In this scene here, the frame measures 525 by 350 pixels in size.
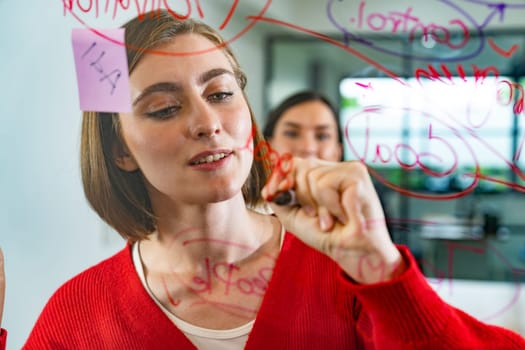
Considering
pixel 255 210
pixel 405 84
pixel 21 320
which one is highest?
pixel 405 84

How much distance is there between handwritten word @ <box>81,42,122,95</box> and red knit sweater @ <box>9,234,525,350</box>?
0.15m

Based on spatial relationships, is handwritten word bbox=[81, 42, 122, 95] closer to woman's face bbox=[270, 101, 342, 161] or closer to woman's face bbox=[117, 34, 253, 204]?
woman's face bbox=[117, 34, 253, 204]

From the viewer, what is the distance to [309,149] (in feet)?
1.73

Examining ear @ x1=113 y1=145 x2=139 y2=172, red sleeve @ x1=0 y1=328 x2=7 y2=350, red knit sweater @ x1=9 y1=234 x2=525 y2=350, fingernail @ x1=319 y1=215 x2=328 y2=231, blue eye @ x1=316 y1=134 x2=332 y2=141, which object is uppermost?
blue eye @ x1=316 y1=134 x2=332 y2=141

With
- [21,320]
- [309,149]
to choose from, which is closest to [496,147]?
[309,149]

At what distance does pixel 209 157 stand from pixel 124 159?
0.08 meters

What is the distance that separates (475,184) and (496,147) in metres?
0.04

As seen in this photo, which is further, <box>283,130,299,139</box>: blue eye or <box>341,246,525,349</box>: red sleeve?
<box>283,130,299,139</box>: blue eye

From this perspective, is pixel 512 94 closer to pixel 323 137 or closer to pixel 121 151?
pixel 323 137

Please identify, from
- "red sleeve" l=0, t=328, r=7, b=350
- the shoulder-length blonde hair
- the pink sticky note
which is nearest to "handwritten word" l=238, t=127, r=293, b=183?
the shoulder-length blonde hair

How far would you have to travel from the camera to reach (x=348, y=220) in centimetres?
41

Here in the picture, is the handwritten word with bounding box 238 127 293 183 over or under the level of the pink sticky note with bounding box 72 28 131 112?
under

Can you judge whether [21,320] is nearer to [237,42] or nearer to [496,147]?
[237,42]

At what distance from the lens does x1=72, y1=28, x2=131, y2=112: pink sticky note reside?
0.48 meters
